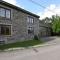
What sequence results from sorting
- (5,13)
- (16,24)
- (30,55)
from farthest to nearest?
(16,24)
(5,13)
(30,55)

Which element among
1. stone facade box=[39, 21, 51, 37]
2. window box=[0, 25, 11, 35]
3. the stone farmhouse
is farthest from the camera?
stone facade box=[39, 21, 51, 37]

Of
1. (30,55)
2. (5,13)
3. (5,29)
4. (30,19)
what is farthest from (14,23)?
(30,55)

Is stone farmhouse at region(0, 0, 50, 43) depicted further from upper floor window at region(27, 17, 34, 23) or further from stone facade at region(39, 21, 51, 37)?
stone facade at region(39, 21, 51, 37)

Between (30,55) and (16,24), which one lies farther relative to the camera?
(16,24)

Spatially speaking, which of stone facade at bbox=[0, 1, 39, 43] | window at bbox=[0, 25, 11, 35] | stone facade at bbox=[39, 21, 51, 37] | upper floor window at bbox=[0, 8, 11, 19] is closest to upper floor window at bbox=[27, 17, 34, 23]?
stone facade at bbox=[0, 1, 39, 43]

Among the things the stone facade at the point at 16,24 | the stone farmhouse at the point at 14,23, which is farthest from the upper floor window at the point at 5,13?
the stone facade at the point at 16,24

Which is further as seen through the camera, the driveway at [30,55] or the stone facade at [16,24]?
the stone facade at [16,24]

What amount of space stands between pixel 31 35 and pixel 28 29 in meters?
1.73

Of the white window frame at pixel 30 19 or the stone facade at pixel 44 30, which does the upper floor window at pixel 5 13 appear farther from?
the stone facade at pixel 44 30

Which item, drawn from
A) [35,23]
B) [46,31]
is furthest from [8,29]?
[46,31]

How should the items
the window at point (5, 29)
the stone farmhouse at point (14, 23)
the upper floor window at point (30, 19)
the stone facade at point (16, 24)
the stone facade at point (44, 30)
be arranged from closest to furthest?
1. the window at point (5, 29)
2. the stone farmhouse at point (14, 23)
3. the stone facade at point (16, 24)
4. the upper floor window at point (30, 19)
5. the stone facade at point (44, 30)

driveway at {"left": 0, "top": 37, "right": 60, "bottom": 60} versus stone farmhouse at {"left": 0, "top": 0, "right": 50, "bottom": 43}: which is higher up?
stone farmhouse at {"left": 0, "top": 0, "right": 50, "bottom": 43}

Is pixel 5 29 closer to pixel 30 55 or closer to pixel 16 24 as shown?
pixel 16 24

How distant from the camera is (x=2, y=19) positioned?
2262cm
